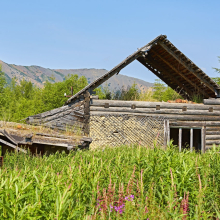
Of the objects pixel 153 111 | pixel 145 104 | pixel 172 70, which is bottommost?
pixel 153 111

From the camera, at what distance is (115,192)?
4293 mm

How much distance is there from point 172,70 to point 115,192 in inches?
438

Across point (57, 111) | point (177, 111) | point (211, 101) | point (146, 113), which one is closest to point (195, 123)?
point (177, 111)

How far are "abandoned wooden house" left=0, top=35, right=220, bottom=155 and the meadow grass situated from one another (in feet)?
22.1

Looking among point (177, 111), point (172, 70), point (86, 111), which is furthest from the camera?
point (172, 70)

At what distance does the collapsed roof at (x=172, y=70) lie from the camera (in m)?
12.2

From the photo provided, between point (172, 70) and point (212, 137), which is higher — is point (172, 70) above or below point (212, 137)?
above

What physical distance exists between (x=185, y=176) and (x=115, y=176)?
1.04 metres

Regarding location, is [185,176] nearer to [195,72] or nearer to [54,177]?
[54,177]

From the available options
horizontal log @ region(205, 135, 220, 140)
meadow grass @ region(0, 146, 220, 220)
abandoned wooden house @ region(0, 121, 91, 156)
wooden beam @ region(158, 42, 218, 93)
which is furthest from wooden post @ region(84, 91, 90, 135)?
meadow grass @ region(0, 146, 220, 220)

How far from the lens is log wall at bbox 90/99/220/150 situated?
12258 millimetres

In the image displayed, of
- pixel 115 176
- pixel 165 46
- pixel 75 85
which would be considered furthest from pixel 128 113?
pixel 75 85

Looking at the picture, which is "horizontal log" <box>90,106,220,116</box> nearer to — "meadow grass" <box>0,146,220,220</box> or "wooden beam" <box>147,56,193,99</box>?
"wooden beam" <box>147,56,193,99</box>

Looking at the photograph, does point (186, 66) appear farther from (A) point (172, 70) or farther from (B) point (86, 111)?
(B) point (86, 111)
